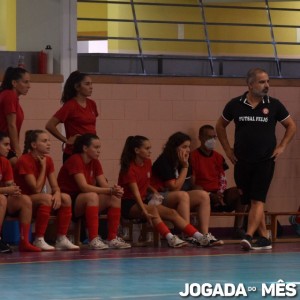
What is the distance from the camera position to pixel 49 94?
11.2 m

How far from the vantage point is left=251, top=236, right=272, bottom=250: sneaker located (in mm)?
9562

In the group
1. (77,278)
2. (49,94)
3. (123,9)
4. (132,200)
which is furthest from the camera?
(123,9)

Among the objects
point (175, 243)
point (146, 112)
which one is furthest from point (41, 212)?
point (146, 112)

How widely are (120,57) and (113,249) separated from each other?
306 cm

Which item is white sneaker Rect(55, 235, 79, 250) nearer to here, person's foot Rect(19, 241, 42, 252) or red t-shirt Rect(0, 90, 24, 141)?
person's foot Rect(19, 241, 42, 252)

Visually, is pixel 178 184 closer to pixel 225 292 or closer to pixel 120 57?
pixel 120 57

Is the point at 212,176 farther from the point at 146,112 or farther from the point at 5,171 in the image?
the point at 5,171

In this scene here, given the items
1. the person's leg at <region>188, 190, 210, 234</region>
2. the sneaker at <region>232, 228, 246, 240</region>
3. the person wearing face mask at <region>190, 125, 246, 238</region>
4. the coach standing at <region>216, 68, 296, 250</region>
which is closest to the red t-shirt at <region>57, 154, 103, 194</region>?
the person's leg at <region>188, 190, 210, 234</region>

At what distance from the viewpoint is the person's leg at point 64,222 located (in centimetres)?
955

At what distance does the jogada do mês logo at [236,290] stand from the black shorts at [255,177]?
3.02m

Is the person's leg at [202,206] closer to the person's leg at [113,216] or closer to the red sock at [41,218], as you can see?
the person's leg at [113,216]

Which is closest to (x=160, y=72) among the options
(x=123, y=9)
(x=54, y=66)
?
(x=54, y=66)

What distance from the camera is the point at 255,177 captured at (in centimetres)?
962

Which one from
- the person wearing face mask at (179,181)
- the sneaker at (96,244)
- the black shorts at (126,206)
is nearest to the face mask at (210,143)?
the person wearing face mask at (179,181)
